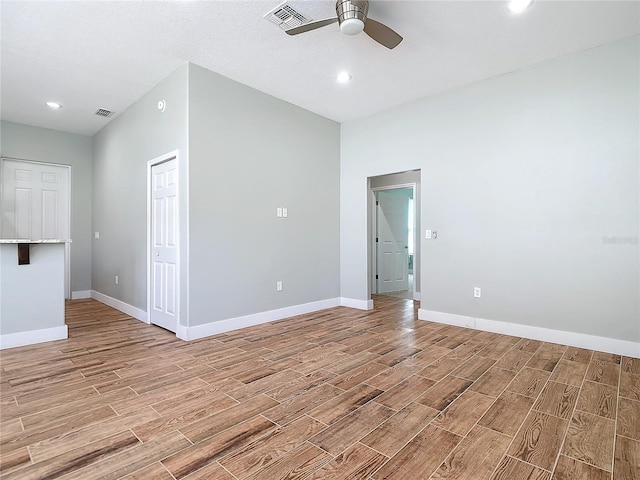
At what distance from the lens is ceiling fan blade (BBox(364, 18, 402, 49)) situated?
2.53 meters

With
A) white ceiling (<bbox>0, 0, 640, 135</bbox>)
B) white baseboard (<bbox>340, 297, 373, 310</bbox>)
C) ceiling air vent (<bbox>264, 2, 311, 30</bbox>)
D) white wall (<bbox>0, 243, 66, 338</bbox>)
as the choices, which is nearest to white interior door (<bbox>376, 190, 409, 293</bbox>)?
white baseboard (<bbox>340, 297, 373, 310</bbox>)

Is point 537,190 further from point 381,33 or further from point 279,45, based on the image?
point 279,45

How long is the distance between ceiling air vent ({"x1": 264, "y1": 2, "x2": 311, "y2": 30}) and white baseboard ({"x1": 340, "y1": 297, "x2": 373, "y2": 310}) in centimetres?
373

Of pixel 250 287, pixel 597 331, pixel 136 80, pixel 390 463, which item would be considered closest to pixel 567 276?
pixel 597 331

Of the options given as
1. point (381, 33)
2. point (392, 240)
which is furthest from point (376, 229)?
point (381, 33)

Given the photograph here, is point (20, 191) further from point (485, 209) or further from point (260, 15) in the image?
point (485, 209)

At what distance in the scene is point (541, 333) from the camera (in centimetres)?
348

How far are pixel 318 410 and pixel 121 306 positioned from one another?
4107 mm

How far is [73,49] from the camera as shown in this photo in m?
3.28

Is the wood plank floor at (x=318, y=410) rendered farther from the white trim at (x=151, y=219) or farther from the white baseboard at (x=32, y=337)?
the white trim at (x=151, y=219)

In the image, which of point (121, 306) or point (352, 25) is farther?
point (121, 306)

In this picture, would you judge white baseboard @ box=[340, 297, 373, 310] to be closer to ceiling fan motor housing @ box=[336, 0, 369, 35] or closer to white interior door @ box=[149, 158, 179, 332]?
white interior door @ box=[149, 158, 179, 332]

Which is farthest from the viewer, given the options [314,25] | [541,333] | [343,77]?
[343,77]

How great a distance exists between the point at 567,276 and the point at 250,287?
3506 mm
